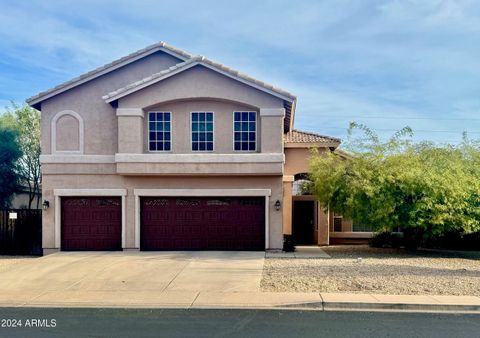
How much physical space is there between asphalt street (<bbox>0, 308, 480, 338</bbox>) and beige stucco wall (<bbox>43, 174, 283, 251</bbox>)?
29.1 ft

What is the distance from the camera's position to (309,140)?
21.3 meters

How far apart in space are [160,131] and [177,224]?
392 cm

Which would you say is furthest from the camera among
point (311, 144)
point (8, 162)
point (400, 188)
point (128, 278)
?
point (8, 162)

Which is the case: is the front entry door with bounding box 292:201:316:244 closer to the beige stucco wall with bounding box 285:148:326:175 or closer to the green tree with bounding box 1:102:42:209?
the beige stucco wall with bounding box 285:148:326:175

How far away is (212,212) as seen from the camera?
1839 cm

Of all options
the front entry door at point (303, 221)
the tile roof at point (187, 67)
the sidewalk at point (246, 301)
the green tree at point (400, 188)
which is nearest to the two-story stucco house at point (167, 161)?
the tile roof at point (187, 67)

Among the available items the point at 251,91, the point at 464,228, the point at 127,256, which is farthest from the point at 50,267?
the point at 464,228

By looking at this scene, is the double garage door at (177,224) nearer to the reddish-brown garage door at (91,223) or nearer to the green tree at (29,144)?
the reddish-brown garage door at (91,223)

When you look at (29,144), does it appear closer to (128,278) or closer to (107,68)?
(107,68)

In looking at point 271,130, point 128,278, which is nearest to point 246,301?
point 128,278

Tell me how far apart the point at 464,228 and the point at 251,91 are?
976 cm

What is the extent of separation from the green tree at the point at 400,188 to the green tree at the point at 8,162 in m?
16.2

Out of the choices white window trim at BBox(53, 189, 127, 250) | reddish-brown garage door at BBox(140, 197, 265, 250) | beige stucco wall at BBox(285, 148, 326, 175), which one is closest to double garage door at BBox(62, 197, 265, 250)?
reddish-brown garage door at BBox(140, 197, 265, 250)

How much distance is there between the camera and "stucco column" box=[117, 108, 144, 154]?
58.0 feet
